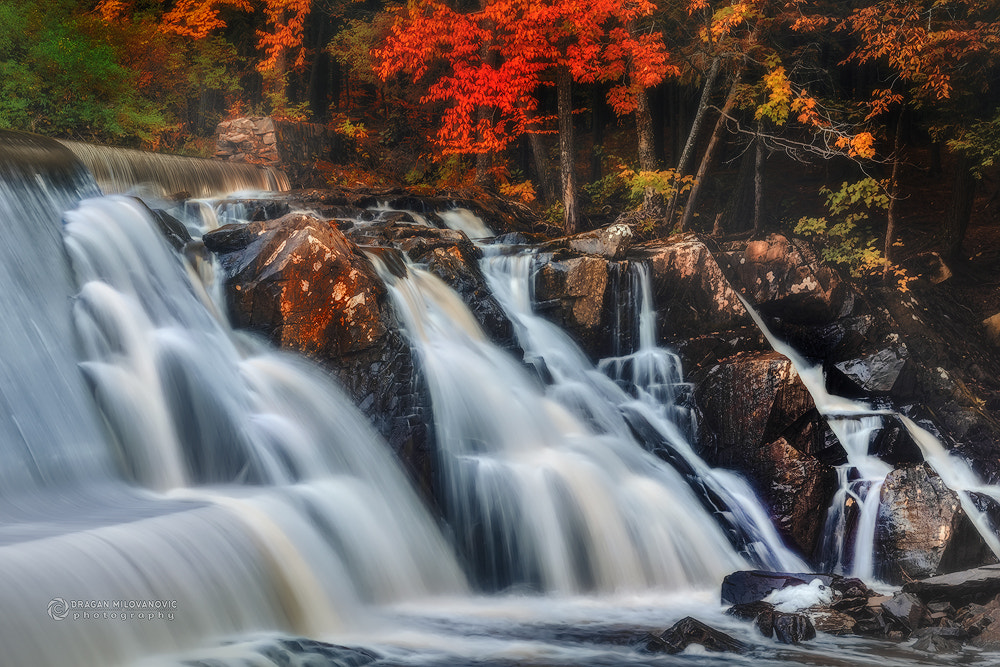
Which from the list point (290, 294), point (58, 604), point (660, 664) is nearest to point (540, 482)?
point (660, 664)

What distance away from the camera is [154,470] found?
20.4ft

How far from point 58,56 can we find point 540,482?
1163 cm

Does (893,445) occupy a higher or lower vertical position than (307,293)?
lower

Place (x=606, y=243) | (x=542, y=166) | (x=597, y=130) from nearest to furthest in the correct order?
1. (x=606, y=243)
2. (x=542, y=166)
3. (x=597, y=130)

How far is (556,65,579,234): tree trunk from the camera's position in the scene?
15070mm

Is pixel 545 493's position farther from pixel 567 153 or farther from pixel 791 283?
pixel 567 153

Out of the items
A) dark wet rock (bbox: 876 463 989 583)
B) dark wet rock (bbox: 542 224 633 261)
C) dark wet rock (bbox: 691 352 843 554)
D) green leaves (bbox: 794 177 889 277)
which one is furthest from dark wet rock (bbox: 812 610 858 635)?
green leaves (bbox: 794 177 889 277)

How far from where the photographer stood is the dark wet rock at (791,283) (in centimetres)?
1063

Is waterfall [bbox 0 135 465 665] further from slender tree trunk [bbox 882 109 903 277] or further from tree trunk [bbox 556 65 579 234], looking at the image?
slender tree trunk [bbox 882 109 903 277]

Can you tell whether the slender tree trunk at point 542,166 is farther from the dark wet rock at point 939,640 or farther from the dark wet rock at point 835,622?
the dark wet rock at point 939,640

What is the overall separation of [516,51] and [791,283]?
732cm

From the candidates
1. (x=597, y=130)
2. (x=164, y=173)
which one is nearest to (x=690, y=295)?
(x=164, y=173)

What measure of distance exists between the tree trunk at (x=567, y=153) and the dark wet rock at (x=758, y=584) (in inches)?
370

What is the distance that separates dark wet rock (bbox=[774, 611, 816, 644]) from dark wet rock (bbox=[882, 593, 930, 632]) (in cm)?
68
